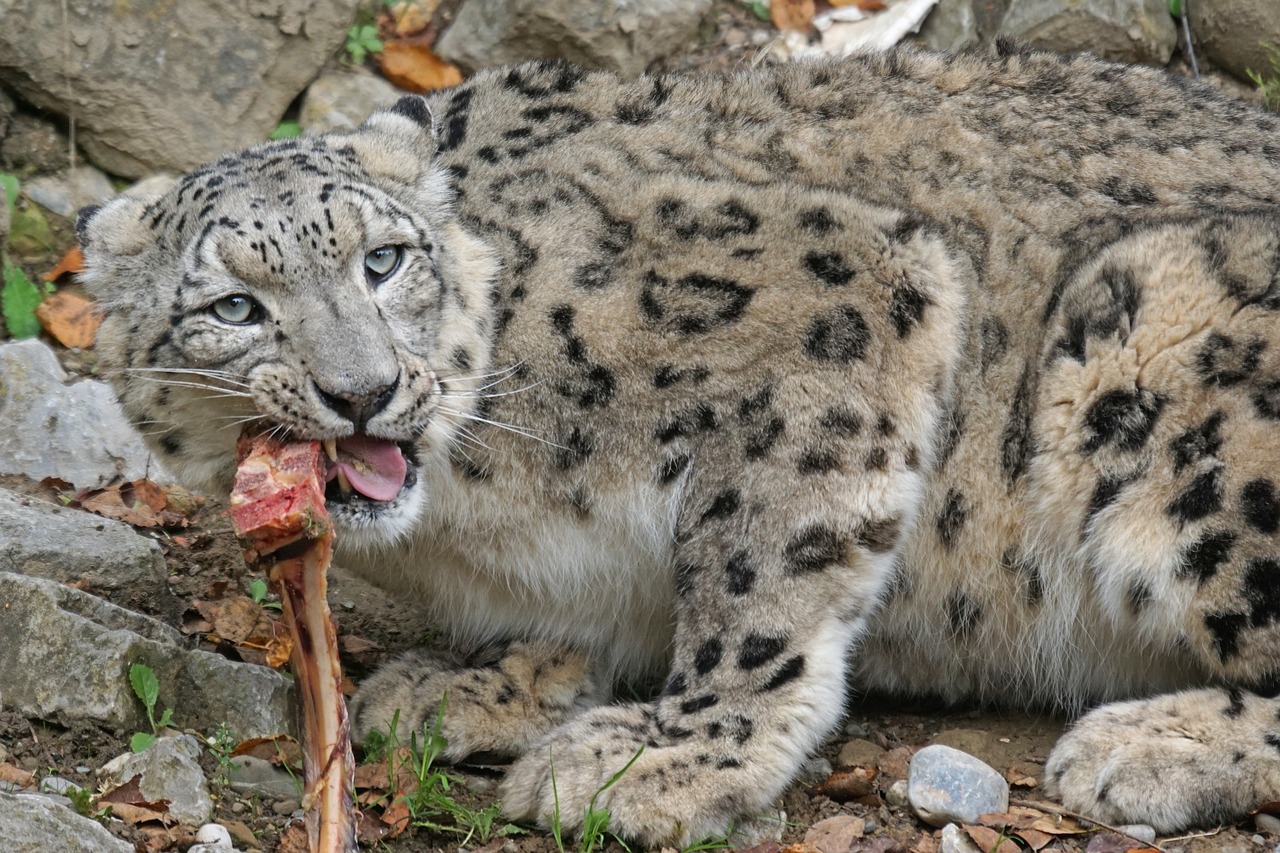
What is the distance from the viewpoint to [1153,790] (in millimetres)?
4746

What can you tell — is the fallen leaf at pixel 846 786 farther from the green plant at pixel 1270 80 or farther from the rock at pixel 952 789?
the green plant at pixel 1270 80

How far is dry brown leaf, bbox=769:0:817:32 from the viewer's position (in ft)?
29.8

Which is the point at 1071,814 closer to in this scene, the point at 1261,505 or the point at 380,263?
the point at 1261,505

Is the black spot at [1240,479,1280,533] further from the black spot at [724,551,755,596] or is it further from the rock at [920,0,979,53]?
the rock at [920,0,979,53]

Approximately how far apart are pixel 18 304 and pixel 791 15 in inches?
176

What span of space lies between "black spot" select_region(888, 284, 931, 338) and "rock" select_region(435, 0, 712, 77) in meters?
3.78

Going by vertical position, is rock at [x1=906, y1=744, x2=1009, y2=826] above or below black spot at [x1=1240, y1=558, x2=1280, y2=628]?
below

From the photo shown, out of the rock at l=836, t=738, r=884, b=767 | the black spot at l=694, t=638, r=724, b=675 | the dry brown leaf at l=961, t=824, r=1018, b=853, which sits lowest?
the rock at l=836, t=738, r=884, b=767

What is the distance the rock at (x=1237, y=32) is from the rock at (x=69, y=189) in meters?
5.91

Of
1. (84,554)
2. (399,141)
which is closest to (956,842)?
(399,141)

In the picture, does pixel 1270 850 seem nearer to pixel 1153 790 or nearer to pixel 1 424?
pixel 1153 790

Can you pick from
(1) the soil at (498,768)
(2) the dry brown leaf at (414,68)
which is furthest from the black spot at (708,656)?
(2) the dry brown leaf at (414,68)

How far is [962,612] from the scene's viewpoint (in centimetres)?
538

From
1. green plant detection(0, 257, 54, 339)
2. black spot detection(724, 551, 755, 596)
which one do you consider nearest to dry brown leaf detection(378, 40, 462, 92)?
green plant detection(0, 257, 54, 339)
